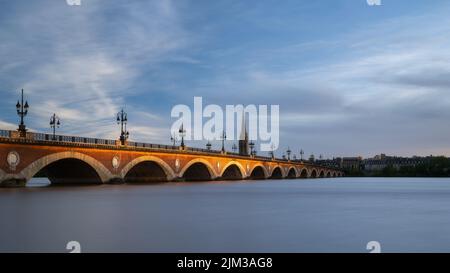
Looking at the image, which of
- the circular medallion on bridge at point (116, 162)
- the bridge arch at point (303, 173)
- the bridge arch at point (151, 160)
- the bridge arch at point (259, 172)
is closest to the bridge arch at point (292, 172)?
the bridge arch at point (303, 173)

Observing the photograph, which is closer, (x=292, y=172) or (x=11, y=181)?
Result: (x=11, y=181)

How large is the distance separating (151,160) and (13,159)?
2607 cm

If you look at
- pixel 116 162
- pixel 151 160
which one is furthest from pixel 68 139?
pixel 151 160

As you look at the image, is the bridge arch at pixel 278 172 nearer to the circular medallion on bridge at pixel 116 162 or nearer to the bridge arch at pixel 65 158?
the circular medallion on bridge at pixel 116 162

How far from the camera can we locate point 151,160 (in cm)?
6775

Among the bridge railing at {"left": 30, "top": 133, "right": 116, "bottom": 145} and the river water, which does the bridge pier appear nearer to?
the bridge railing at {"left": 30, "top": 133, "right": 116, "bottom": 145}

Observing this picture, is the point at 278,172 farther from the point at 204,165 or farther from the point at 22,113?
the point at 22,113

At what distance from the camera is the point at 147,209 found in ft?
95.6

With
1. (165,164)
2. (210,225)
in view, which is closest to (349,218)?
(210,225)

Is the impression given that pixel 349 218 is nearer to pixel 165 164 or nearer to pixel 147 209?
pixel 147 209

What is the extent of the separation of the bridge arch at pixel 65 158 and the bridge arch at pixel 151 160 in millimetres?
3318

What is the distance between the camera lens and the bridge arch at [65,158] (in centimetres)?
4459

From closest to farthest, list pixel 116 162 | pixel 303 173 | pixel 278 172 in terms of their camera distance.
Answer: pixel 116 162
pixel 278 172
pixel 303 173

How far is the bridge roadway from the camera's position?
43344 millimetres
